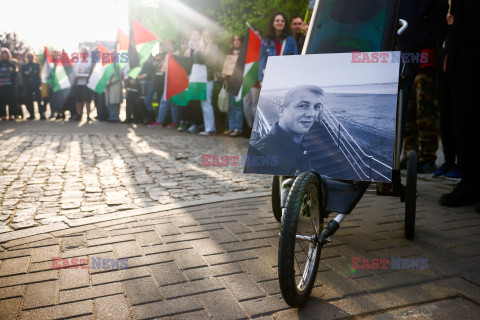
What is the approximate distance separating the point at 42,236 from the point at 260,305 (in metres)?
1.94

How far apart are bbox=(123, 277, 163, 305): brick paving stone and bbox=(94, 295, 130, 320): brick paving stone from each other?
5cm

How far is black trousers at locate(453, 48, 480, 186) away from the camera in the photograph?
14.3ft

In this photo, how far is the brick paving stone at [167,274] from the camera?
2633 millimetres

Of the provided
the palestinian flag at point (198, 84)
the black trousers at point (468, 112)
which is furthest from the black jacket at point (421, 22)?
the palestinian flag at point (198, 84)

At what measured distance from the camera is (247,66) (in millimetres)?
8383

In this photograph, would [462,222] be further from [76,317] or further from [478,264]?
[76,317]

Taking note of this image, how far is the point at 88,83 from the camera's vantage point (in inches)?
519

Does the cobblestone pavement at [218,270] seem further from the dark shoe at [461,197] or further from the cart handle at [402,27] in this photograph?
the cart handle at [402,27]

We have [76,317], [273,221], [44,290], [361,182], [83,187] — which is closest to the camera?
[76,317]

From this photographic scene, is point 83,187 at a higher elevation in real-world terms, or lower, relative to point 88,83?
lower

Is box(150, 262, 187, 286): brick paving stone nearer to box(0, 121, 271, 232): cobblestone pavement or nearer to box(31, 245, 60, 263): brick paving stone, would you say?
box(31, 245, 60, 263): brick paving stone

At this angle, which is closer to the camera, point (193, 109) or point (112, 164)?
point (112, 164)

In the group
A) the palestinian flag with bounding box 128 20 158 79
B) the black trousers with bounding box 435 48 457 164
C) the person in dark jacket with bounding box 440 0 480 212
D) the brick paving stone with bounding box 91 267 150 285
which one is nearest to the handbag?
the palestinian flag with bounding box 128 20 158 79

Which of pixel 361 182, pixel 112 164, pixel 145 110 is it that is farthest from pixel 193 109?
pixel 361 182
